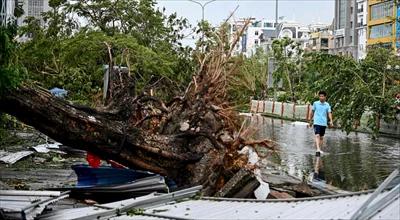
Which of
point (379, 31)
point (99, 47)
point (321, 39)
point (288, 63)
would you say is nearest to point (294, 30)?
point (321, 39)

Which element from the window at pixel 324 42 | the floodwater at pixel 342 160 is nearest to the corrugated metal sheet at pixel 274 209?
the floodwater at pixel 342 160

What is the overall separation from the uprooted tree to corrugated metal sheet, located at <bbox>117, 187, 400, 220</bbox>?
2496 millimetres

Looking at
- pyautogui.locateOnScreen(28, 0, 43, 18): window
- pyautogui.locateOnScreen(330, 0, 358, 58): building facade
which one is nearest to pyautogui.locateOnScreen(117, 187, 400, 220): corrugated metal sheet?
pyautogui.locateOnScreen(28, 0, 43, 18): window

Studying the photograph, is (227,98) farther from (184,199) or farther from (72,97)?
(72,97)

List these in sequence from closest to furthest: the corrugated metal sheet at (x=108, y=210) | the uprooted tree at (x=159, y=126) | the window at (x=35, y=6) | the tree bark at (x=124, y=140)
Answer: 1. the corrugated metal sheet at (x=108, y=210)
2. the tree bark at (x=124, y=140)
3. the uprooted tree at (x=159, y=126)
4. the window at (x=35, y=6)

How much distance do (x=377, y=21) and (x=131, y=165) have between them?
70.9 metres

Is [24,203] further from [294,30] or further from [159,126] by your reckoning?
[294,30]

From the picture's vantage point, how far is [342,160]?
17891mm

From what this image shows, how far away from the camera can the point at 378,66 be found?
25625 millimetres

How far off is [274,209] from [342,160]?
11.0 m

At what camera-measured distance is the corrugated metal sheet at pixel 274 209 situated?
6.31 metres

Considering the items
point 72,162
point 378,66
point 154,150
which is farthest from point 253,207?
point 378,66

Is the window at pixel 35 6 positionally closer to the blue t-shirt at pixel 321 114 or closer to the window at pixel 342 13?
the blue t-shirt at pixel 321 114

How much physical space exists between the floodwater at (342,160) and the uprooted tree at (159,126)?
1083mm
